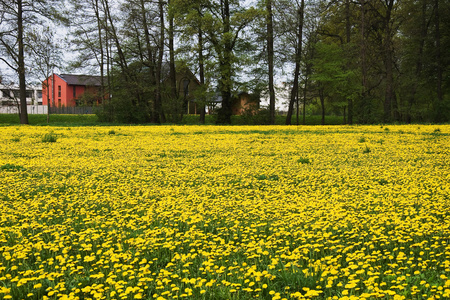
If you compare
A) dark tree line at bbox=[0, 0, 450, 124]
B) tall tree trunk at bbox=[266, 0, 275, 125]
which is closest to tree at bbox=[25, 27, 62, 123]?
dark tree line at bbox=[0, 0, 450, 124]

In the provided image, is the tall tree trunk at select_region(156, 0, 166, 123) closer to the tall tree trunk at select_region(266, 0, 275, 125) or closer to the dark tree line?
the dark tree line

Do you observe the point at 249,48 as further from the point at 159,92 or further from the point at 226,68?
the point at 159,92

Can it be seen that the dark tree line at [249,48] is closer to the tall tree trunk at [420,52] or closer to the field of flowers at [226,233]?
the tall tree trunk at [420,52]

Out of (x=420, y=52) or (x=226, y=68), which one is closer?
(x=226, y=68)

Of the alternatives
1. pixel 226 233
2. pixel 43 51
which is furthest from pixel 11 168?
pixel 43 51

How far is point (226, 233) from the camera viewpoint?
4.13 meters

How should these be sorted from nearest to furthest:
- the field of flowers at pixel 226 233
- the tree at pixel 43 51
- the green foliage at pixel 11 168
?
1. the field of flowers at pixel 226 233
2. the green foliage at pixel 11 168
3. the tree at pixel 43 51

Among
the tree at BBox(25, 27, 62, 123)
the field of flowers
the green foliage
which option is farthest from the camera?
the tree at BBox(25, 27, 62, 123)

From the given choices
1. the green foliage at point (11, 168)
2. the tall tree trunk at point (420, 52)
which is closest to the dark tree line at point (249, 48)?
the tall tree trunk at point (420, 52)

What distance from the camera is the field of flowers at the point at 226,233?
2906 mm

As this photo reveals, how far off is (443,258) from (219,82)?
34688mm

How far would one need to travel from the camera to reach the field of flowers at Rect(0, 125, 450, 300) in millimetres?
2906

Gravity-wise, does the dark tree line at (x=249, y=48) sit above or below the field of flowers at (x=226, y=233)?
above

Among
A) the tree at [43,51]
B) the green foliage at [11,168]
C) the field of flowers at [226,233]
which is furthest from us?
the tree at [43,51]
